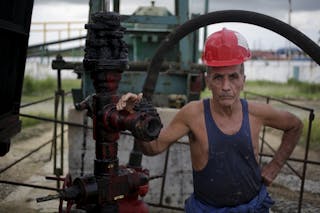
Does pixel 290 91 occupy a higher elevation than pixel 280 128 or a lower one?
lower

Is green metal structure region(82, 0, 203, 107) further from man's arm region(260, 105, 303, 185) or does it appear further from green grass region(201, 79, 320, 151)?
green grass region(201, 79, 320, 151)

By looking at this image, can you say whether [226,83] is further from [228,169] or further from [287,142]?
[287,142]

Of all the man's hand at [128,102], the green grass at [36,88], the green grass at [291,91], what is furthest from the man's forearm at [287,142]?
the green grass at [36,88]

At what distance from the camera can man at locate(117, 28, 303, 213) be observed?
7.88 ft

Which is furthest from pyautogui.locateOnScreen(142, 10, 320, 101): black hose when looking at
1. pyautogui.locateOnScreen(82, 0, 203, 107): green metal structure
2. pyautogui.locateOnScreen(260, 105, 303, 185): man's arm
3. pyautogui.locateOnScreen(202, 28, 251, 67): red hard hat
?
pyautogui.locateOnScreen(82, 0, 203, 107): green metal structure

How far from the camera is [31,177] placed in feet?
22.6

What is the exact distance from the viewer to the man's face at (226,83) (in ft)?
7.83

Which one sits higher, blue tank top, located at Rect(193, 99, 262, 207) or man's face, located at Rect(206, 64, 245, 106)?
man's face, located at Rect(206, 64, 245, 106)

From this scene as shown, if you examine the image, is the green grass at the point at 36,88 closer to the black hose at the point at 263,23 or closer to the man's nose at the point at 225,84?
the black hose at the point at 263,23

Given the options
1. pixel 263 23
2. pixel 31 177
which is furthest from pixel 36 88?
pixel 263 23

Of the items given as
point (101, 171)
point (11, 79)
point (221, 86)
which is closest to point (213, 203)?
point (221, 86)

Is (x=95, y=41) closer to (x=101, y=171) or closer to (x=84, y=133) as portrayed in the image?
(x=101, y=171)

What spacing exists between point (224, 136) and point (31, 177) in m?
5.08

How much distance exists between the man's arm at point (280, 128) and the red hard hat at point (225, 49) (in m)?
0.36
